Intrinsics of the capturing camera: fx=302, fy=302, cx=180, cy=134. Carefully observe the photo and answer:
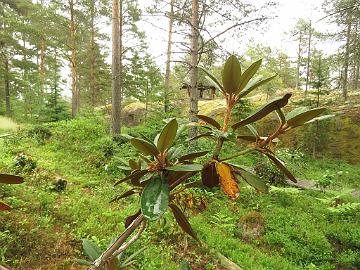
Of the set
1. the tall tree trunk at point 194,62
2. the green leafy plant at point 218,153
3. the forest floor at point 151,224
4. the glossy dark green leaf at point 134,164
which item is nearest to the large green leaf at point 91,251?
the green leafy plant at point 218,153

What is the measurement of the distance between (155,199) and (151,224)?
4.81 m

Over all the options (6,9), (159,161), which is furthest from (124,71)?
(159,161)

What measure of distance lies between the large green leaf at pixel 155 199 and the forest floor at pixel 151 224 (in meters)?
2.15

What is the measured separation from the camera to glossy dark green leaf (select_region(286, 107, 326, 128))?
0.79 m

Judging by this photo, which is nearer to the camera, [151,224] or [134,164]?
[134,164]

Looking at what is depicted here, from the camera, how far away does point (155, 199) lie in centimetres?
76

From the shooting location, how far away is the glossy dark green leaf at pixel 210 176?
0.81 metres

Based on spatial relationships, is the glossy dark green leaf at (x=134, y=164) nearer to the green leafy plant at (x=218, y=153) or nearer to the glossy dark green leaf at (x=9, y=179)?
the green leafy plant at (x=218, y=153)

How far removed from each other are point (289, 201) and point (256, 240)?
245 centimetres

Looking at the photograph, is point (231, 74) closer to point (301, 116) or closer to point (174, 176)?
point (301, 116)

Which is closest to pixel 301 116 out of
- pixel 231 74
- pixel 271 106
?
pixel 271 106

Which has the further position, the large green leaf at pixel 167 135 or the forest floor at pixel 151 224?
the forest floor at pixel 151 224

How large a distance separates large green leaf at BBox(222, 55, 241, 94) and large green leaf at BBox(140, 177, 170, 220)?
0.32 metres

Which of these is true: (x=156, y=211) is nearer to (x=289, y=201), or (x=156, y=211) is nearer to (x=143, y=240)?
(x=143, y=240)
